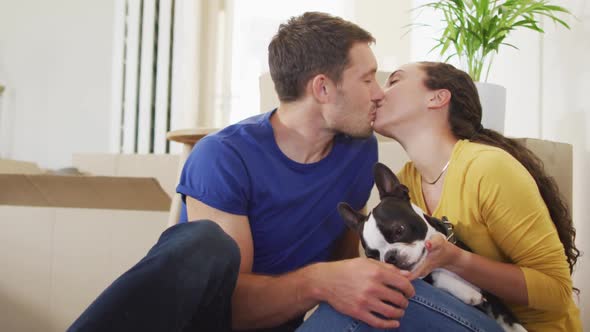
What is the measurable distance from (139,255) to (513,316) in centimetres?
109

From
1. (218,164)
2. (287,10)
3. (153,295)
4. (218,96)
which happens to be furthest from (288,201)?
(287,10)

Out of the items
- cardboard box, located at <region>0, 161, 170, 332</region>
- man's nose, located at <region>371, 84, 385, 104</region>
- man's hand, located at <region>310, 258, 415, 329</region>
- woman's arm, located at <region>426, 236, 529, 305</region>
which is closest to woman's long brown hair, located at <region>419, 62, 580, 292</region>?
man's nose, located at <region>371, 84, 385, 104</region>

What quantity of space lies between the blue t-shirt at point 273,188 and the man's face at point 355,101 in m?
0.08

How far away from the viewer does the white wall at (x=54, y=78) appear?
2.83m

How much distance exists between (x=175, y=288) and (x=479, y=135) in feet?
2.64

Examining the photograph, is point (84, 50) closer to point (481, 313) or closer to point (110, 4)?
point (110, 4)

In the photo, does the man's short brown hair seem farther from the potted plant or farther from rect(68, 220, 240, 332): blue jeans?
rect(68, 220, 240, 332): blue jeans

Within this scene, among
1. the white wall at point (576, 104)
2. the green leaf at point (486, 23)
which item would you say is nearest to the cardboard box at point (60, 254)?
the green leaf at point (486, 23)

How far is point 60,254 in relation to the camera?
1.63 m

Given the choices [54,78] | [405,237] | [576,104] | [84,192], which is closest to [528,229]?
[405,237]

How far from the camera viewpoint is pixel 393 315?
2.79ft

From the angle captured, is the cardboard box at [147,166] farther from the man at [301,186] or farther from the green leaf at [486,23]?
the green leaf at [486,23]

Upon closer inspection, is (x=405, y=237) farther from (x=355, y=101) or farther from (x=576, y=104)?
(x=576, y=104)

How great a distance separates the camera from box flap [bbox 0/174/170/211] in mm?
1303
